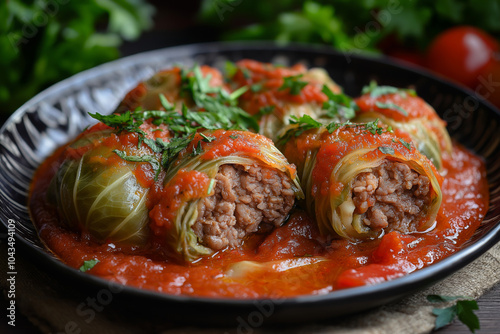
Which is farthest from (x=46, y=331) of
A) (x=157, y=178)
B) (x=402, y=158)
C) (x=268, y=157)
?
(x=402, y=158)

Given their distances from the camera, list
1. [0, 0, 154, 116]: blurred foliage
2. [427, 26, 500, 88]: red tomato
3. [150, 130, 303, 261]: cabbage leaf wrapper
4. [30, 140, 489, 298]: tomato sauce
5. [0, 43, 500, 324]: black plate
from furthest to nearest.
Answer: [427, 26, 500, 88]: red tomato
[0, 0, 154, 116]: blurred foliage
[150, 130, 303, 261]: cabbage leaf wrapper
[30, 140, 489, 298]: tomato sauce
[0, 43, 500, 324]: black plate

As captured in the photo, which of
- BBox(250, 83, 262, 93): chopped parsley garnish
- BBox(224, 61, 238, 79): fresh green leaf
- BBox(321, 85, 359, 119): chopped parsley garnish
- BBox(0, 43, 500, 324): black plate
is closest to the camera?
BBox(0, 43, 500, 324): black plate

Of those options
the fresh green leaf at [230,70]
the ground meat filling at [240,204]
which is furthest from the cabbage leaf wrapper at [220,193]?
the fresh green leaf at [230,70]

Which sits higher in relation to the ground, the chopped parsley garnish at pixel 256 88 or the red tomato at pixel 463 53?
the chopped parsley garnish at pixel 256 88

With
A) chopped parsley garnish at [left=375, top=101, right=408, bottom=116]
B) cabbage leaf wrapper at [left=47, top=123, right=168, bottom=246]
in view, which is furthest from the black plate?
chopped parsley garnish at [left=375, top=101, right=408, bottom=116]

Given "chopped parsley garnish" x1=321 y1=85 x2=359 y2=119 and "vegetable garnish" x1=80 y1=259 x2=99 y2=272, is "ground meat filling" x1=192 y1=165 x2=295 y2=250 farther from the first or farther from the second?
"chopped parsley garnish" x1=321 y1=85 x2=359 y2=119

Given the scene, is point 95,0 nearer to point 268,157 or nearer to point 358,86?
point 358,86

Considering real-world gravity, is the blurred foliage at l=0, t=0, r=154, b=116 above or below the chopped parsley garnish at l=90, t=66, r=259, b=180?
above

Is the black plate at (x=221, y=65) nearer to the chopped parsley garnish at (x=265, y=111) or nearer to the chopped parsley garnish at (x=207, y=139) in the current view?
the chopped parsley garnish at (x=207, y=139)
